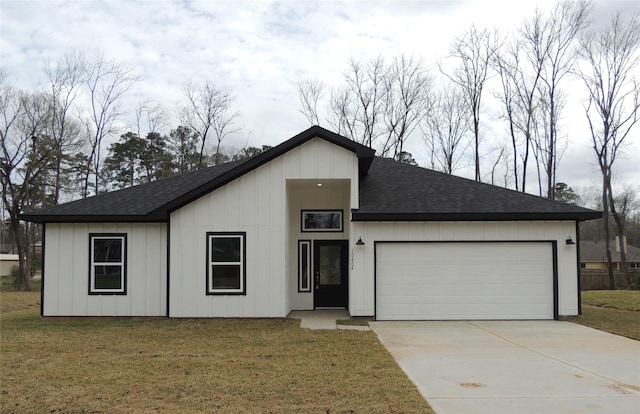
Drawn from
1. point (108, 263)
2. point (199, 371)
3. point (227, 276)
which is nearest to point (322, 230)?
point (227, 276)

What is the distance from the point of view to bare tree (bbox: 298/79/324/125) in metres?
31.4

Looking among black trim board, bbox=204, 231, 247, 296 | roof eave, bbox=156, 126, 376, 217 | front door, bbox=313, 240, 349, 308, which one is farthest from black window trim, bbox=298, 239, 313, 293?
roof eave, bbox=156, 126, 376, 217

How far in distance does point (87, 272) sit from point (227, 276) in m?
3.60

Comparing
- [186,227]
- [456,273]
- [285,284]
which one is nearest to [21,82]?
[186,227]

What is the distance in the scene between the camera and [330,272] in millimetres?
14266

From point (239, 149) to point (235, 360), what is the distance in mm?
29170

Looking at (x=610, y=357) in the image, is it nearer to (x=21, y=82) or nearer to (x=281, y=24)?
(x=281, y=24)

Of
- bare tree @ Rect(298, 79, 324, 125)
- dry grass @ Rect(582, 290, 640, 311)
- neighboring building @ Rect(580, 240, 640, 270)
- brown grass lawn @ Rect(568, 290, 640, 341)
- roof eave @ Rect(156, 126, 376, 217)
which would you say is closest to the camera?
brown grass lawn @ Rect(568, 290, 640, 341)

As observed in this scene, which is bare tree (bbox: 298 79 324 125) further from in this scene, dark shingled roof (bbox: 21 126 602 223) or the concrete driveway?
the concrete driveway

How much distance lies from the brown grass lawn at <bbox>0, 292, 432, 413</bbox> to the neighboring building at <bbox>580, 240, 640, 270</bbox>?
3807cm

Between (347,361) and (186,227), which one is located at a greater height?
(186,227)

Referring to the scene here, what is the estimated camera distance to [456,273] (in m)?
12.4

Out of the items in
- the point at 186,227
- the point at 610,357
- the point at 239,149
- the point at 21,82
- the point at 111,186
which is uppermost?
the point at 21,82

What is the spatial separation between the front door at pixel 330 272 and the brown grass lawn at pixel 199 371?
10.5 ft
